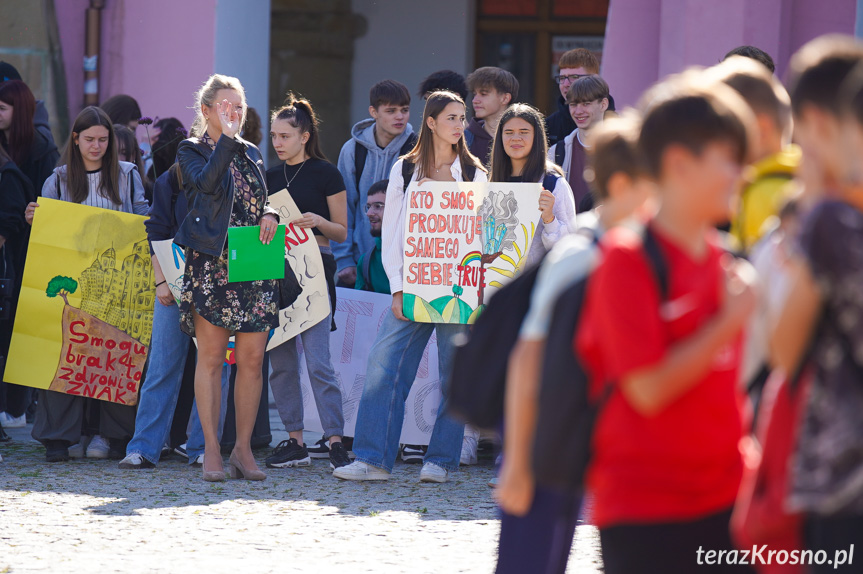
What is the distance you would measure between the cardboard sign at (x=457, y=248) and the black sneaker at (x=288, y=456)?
1.09 m

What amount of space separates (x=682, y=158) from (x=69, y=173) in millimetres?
5350

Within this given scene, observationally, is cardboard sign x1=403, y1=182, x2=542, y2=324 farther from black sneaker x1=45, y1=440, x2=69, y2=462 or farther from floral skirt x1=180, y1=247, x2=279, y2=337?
black sneaker x1=45, y1=440, x2=69, y2=462

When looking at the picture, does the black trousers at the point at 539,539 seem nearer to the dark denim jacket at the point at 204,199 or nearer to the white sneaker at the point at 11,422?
the dark denim jacket at the point at 204,199

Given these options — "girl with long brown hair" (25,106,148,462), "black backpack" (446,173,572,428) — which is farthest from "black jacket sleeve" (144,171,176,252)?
"black backpack" (446,173,572,428)

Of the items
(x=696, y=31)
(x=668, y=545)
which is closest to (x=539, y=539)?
(x=668, y=545)

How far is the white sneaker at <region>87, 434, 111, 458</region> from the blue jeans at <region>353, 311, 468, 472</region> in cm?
164

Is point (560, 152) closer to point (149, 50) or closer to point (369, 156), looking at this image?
point (369, 156)

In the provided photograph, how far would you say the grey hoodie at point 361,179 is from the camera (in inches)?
298

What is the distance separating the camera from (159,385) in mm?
6797

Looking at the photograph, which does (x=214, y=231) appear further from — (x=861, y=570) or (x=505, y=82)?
(x=861, y=570)

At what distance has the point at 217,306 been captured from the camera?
6082 mm

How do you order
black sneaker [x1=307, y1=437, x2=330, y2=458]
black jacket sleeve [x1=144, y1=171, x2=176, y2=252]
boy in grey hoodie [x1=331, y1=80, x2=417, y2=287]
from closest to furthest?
black jacket sleeve [x1=144, y1=171, x2=176, y2=252] → black sneaker [x1=307, y1=437, x2=330, y2=458] → boy in grey hoodie [x1=331, y1=80, x2=417, y2=287]

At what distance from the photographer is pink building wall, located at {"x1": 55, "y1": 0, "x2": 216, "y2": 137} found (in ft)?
34.0

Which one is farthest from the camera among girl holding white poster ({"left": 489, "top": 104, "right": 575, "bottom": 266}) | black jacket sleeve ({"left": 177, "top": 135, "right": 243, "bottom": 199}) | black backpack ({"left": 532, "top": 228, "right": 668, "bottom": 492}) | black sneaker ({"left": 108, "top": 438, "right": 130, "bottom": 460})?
black sneaker ({"left": 108, "top": 438, "right": 130, "bottom": 460})
